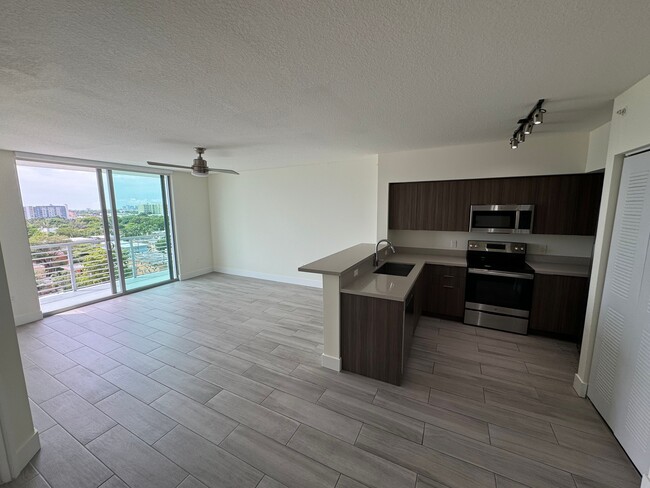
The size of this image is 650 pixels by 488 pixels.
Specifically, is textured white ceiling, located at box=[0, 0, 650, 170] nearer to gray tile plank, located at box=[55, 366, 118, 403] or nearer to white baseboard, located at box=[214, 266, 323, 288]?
gray tile plank, located at box=[55, 366, 118, 403]

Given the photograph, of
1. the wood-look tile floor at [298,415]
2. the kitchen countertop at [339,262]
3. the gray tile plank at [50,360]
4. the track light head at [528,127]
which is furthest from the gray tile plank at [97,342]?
the track light head at [528,127]

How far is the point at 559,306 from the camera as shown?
3076 millimetres

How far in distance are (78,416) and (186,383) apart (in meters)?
0.78

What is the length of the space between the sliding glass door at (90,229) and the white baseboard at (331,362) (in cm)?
452

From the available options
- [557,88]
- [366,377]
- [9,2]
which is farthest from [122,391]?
[557,88]

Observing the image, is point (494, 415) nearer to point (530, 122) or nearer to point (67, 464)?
point (530, 122)

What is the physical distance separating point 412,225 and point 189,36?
3468 mm

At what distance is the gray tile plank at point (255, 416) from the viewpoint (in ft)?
6.31

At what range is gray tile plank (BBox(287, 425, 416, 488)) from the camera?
62.1 inches

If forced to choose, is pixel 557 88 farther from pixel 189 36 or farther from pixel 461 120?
pixel 189 36

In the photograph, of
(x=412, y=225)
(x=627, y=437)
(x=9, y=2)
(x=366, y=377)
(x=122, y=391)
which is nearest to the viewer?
(x=9, y=2)

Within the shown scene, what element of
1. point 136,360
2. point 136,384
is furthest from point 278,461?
point 136,360

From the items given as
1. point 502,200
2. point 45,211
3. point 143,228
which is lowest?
point 143,228

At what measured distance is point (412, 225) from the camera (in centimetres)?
396
